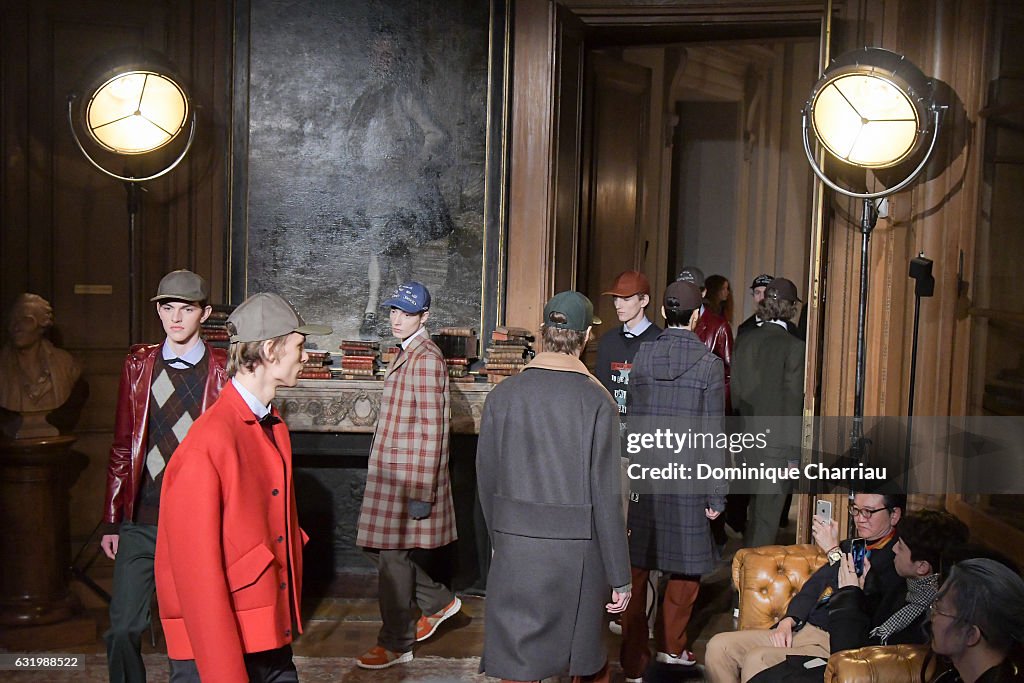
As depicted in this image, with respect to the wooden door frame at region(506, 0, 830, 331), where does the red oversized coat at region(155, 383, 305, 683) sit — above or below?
below

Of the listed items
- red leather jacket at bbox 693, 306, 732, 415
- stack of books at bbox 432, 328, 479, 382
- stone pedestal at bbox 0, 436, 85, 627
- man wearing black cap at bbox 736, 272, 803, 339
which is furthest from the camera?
red leather jacket at bbox 693, 306, 732, 415

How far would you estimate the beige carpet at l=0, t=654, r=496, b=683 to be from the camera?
4746 mm

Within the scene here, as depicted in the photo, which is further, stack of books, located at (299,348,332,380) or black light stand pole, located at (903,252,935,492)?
stack of books, located at (299,348,332,380)

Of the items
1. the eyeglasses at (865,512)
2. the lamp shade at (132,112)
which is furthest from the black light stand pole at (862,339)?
the lamp shade at (132,112)

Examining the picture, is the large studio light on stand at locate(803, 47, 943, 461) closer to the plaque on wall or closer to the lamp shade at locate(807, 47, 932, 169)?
the lamp shade at locate(807, 47, 932, 169)

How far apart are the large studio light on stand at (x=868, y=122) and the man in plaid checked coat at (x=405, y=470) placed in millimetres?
2066

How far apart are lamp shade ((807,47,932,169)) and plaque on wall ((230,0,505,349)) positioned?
6.41 feet

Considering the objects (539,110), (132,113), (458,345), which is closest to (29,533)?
(132,113)

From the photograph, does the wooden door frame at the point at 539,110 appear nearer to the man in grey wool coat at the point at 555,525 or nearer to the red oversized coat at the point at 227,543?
the man in grey wool coat at the point at 555,525

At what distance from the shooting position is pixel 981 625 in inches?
121

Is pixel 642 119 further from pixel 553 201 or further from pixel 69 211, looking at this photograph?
pixel 69 211

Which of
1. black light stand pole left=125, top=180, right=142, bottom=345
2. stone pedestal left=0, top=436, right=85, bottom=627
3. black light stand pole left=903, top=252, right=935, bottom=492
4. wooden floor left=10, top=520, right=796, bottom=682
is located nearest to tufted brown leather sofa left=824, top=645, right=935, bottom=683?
wooden floor left=10, top=520, right=796, bottom=682

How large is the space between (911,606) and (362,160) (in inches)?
158

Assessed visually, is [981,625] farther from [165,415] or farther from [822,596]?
[165,415]
